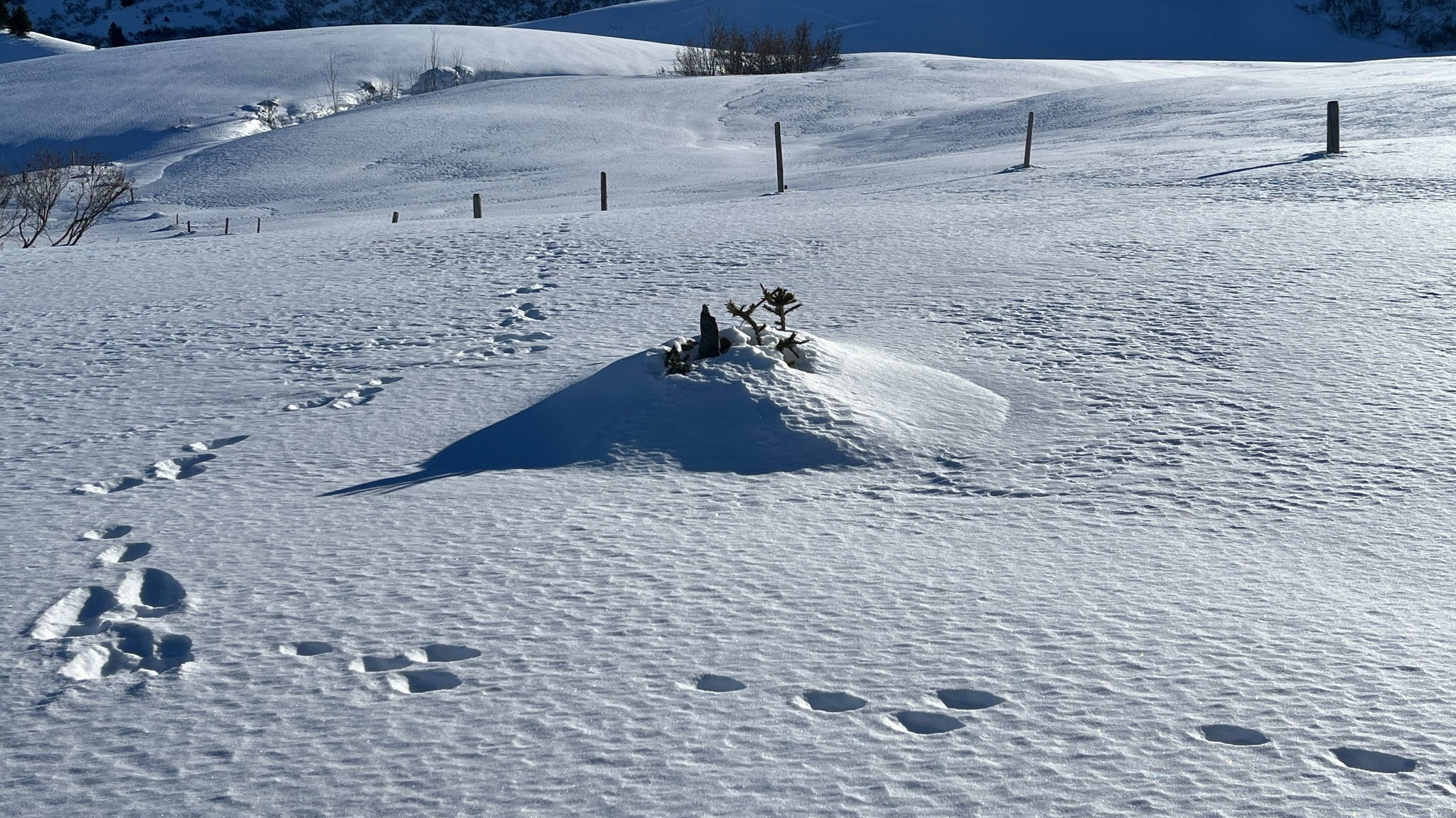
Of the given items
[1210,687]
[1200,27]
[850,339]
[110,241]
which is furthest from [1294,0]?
[1210,687]

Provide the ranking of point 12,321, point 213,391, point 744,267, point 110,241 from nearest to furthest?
point 213,391
point 12,321
point 744,267
point 110,241

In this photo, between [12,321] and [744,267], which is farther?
[744,267]

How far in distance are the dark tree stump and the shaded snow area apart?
0.36 ft

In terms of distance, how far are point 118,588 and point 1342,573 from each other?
400cm

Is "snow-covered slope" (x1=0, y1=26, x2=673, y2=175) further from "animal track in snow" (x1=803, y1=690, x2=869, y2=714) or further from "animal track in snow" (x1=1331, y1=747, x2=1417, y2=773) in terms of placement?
"animal track in snow" (x1=1331, y1=747, x2=1417, y2=773)

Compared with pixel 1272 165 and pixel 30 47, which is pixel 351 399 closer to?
pixel 1272 165

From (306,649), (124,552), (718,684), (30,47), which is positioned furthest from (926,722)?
(30,47)

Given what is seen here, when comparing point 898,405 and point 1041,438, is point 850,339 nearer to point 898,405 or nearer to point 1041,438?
point 898,405

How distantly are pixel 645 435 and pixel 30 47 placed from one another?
59009 mm

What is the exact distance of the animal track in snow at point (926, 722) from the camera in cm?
275

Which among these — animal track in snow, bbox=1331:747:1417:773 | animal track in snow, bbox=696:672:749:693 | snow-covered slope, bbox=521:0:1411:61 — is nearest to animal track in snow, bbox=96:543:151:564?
animal track in snow, bbox=696:672:749:693

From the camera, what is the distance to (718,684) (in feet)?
9.87

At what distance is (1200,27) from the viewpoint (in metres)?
55.2

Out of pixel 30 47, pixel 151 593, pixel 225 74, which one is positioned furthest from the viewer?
pixel 30 47
